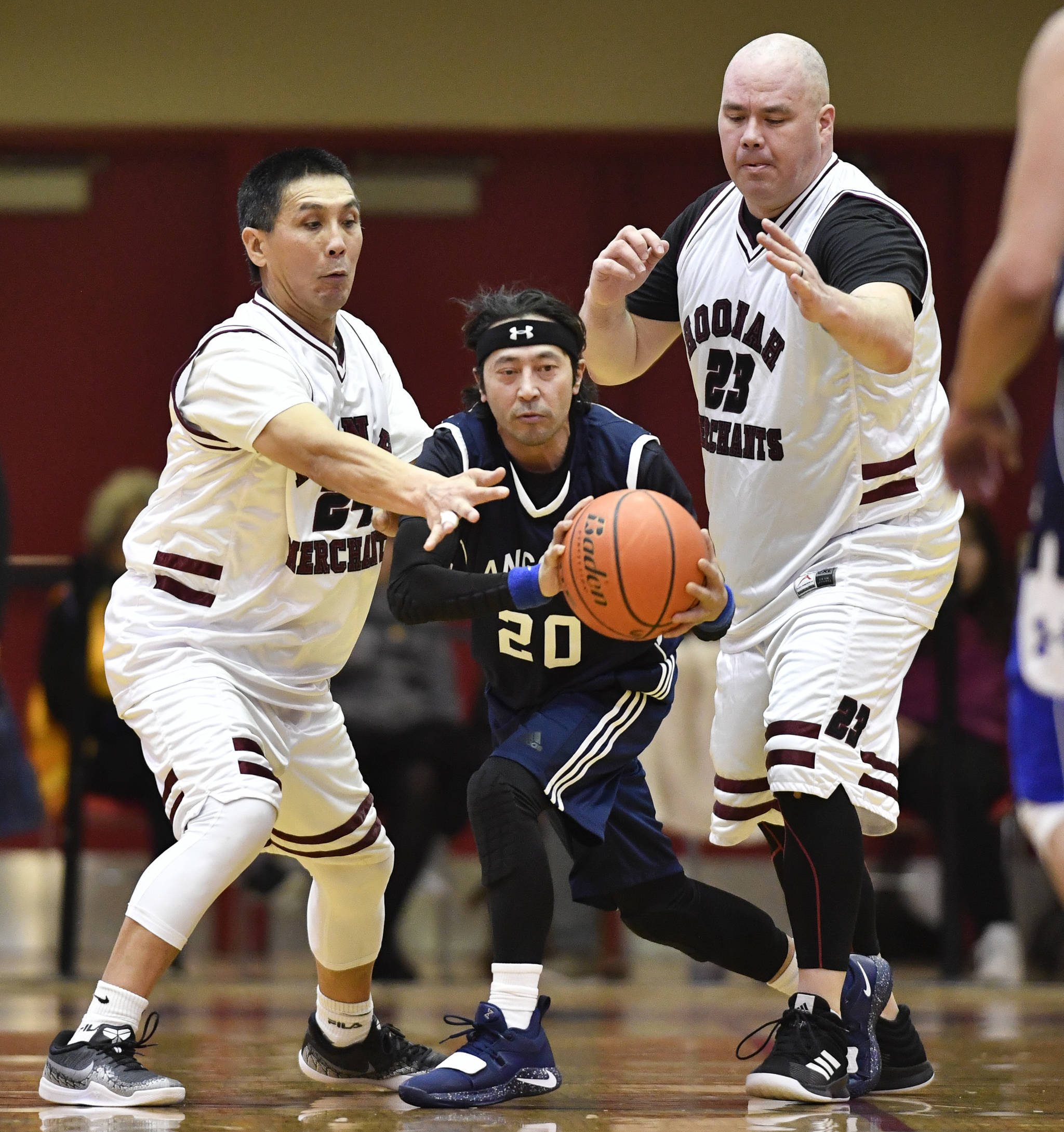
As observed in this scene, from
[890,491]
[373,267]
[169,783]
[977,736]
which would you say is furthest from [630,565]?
[373,267]

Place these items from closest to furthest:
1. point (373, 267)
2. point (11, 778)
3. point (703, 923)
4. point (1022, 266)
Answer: point (1022, 266)
point (703, 923)
point (11, 778)
point (373, 267)

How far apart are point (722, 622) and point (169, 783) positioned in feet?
3.95

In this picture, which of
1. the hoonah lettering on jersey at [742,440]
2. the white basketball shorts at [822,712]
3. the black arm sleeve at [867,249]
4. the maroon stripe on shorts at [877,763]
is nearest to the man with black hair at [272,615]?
the hoonah lettering on jersey at [742,440]

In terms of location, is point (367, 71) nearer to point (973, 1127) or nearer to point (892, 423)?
point (892, 423)

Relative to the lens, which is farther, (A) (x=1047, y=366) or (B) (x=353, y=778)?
(A) (x=1047, y=366)

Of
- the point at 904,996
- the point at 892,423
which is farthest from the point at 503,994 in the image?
the point at 904,996

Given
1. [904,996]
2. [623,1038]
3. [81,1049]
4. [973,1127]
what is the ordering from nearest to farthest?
[973,1127] → [81,1049] → [623,1038] → [904,996]

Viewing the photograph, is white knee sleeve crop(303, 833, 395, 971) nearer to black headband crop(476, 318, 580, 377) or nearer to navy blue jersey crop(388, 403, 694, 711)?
navy blue jersey crop(388, 403, 694, 711)

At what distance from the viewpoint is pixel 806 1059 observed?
147 inches

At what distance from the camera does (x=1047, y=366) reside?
29.7ft

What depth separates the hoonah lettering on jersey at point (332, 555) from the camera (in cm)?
402

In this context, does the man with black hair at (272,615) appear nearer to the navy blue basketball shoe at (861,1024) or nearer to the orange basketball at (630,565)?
the orange basketball at (630,565)

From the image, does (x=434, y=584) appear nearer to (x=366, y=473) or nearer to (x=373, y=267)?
(x=366, y=473)

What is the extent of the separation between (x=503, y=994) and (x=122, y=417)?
19.9ft
